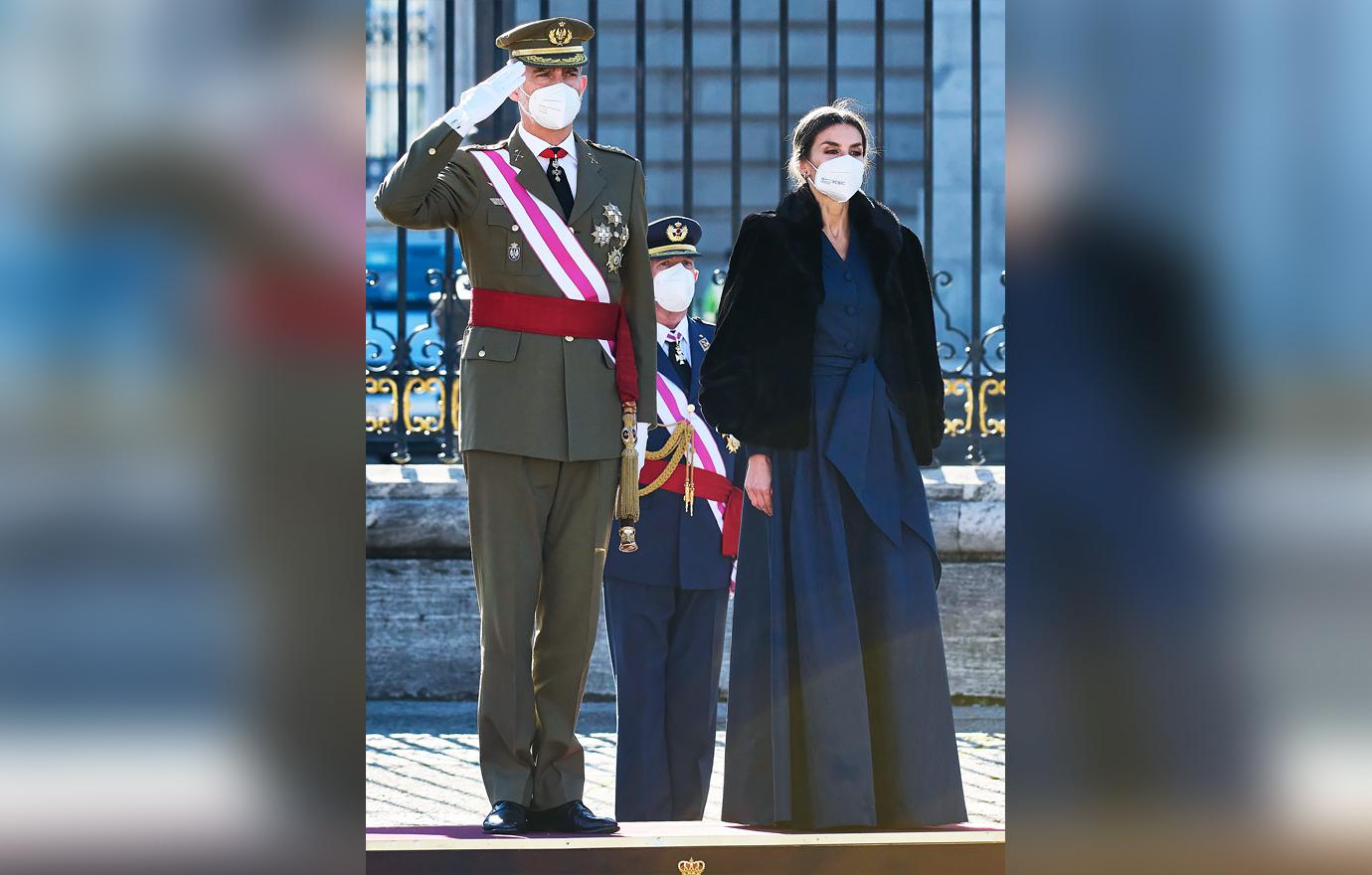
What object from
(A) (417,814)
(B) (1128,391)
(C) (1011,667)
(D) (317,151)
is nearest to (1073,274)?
(B) (1128,391)

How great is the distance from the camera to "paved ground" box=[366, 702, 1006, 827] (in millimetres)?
6133

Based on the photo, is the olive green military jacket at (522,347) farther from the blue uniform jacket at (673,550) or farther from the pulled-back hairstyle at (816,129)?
the blue uniform jacket at (673,550)

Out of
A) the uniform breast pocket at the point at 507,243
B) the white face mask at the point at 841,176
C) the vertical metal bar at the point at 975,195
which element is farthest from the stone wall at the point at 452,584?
the uniform breast pocket at the point at 507,243

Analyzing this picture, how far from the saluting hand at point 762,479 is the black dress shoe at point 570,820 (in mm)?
913

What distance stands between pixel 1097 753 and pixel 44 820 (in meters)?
1.49

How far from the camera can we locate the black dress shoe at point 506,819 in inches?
164

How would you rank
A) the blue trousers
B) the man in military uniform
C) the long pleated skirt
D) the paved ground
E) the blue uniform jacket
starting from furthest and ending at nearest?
the paved ground → the blue uniform jacket → the blue trousers → the long pleated skirt → the man in military uniform

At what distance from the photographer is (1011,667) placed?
3.05 meters

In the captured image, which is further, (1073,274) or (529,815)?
(529,815)

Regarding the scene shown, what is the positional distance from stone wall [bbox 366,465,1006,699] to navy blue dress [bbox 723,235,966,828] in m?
3.16

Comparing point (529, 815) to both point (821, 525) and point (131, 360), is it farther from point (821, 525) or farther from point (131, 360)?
point (131, 360)

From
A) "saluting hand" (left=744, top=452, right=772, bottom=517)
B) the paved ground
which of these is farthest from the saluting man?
"saluting hand" (left=744, top=452, right=772, bottom=517)

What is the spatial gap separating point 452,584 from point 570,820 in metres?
3.87

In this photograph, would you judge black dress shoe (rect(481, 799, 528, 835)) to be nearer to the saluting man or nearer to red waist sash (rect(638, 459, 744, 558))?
the saluting man
